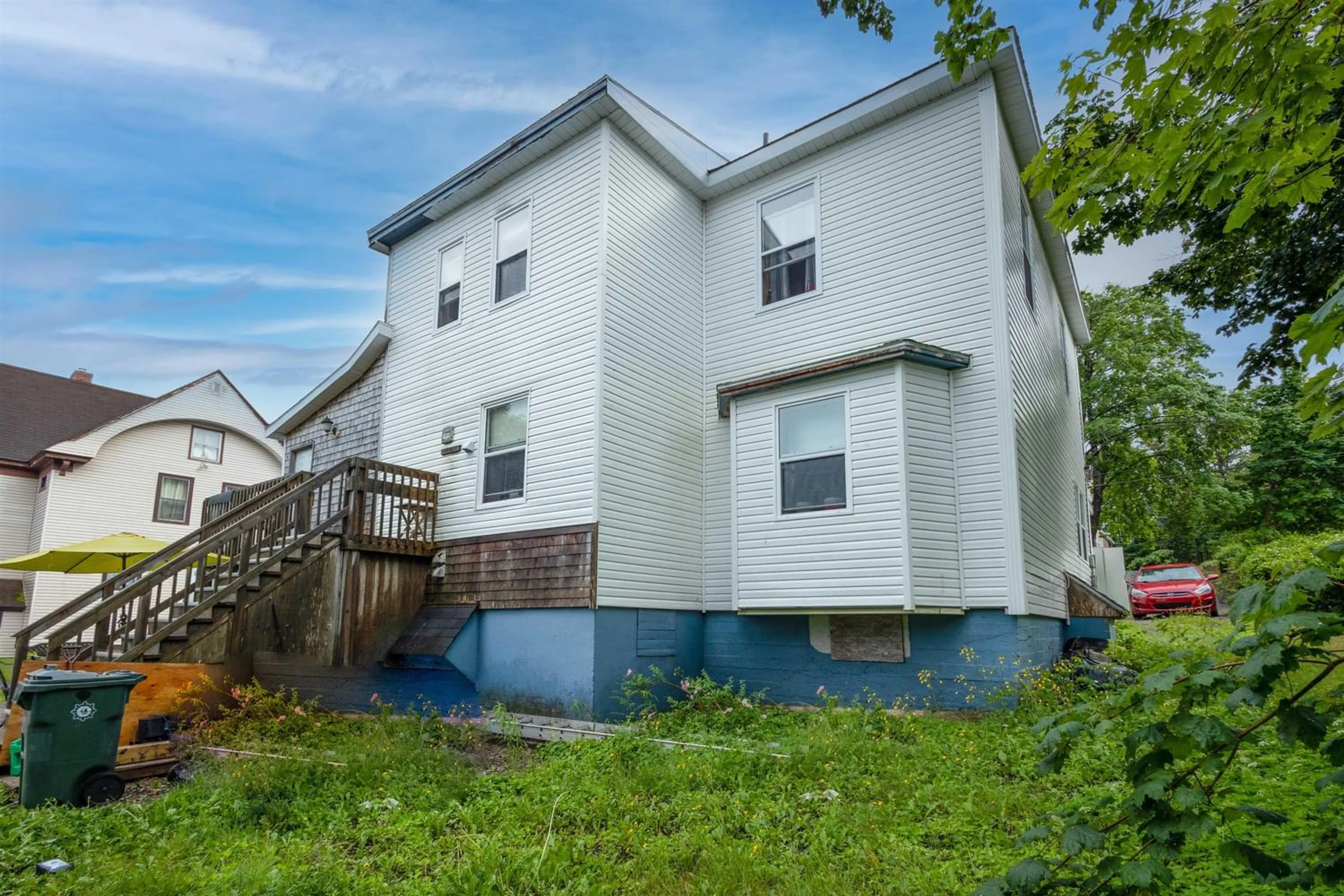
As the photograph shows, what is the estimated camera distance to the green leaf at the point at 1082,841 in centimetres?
189

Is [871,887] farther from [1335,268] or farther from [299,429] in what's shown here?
[299,429]

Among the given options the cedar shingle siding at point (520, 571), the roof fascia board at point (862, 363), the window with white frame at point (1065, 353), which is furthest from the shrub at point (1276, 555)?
the cedar shingle siding at point (520, 571)

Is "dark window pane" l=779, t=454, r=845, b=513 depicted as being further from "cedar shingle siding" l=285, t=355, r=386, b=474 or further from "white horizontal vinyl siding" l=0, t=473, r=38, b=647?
"white horizontal vinyl siding" l=0, t=473, r=38, b=647

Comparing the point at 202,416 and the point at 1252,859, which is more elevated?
the point at 202,416

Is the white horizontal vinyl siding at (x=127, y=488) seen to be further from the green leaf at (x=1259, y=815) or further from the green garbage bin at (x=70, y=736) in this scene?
the green leaf at (x=1259, y=815)

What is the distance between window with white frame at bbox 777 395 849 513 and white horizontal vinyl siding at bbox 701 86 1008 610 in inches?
39.0

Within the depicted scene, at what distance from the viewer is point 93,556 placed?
12.7 meters

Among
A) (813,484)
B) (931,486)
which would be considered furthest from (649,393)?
(931,486)

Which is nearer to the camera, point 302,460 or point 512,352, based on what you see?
point 512,352

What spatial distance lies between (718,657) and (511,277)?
20.2ft

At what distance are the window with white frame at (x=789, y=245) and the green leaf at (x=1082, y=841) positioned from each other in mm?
8805

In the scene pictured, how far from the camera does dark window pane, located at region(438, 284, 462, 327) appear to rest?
1171 cm

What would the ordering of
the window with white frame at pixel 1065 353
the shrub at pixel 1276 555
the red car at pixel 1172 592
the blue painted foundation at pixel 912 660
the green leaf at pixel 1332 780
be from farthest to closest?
the red car at pixel 1172 592
the shrub at pixel 1276 555
the window with white frame at pixel 1065 353
the blue painted foundation at pixel 912 660
the green leaf at pixel 1332 780

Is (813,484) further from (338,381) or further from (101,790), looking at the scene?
(338,381)
